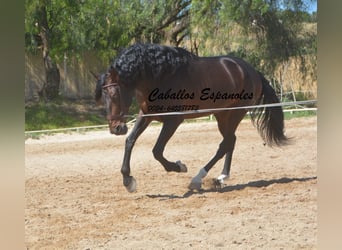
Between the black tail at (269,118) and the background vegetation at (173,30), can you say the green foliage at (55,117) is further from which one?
the black tail at (269,118)

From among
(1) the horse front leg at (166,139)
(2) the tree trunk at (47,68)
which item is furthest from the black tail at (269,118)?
(2) the tree trunk at (47,68)

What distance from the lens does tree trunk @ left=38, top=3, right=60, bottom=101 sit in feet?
12.3

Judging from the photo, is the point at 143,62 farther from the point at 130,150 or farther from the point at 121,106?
the point at 130,150

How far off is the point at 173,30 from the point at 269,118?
99 centimetres

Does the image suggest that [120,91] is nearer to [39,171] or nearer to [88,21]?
Result: [88,21]

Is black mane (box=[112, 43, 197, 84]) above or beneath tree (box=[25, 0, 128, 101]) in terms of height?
beneath

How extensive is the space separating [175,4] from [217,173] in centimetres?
130

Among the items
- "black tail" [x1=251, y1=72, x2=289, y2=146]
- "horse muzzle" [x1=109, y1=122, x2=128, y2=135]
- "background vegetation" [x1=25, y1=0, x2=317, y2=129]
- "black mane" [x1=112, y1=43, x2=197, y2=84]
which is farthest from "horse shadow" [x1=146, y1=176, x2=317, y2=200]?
"black mane" [x1=112, y1=43, x2=197, y2=84]

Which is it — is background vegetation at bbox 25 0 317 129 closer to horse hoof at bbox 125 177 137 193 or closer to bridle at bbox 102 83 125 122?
bridle at bbox 102 83 125 122

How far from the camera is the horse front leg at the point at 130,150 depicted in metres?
3.82

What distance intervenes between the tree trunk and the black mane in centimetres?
45

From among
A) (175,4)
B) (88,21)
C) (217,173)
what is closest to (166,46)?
(175,4)

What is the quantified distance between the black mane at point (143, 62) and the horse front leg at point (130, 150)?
1.00 ft

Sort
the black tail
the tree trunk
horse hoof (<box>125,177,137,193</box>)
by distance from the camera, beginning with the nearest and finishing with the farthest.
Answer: the tree trunk < horse hoof (<box>125,177,137,193</box>) < the black tail
